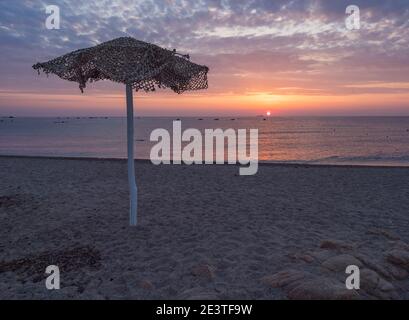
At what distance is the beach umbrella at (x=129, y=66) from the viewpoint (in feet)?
18.0

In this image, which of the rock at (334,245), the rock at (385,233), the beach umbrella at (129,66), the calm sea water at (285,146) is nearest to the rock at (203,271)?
the rock at (334,245)

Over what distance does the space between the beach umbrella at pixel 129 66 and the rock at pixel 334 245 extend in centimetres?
367

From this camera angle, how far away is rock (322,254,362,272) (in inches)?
198

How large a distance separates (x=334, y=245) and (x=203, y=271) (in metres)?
2.41

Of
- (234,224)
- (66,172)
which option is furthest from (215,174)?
(234,224)

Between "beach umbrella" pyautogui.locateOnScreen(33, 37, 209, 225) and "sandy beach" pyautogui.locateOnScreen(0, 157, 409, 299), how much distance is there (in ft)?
6.63

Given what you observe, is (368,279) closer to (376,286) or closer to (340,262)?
(376,286)

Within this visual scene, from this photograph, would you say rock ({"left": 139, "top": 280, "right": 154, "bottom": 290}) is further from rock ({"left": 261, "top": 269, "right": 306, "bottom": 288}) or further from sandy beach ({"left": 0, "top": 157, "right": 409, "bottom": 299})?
rock ({"left": 261, "top": 269, "right": 306, "bottom": 288})

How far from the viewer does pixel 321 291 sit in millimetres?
4191

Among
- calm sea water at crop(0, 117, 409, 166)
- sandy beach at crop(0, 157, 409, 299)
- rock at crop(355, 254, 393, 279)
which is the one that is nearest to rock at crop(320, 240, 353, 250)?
sandy beach at crop(0, 157, 409, 299)

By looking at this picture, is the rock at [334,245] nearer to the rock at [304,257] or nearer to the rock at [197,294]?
the rock at [304,257]

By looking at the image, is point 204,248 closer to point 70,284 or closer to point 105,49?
point 70,284

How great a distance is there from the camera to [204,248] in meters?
6.11
